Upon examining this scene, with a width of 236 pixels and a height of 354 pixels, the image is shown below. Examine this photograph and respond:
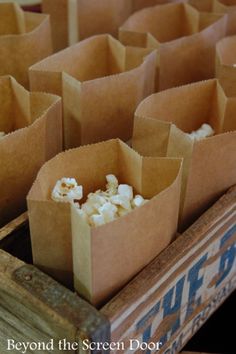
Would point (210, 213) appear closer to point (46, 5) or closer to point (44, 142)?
point (44, 142)

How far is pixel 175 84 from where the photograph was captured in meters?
1.26

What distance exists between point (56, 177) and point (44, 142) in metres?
0.11

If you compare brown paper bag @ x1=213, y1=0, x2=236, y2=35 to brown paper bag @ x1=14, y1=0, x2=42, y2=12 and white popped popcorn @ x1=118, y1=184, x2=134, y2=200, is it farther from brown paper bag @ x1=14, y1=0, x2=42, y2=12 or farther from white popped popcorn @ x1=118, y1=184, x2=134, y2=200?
white popped popcorn @ x1=118, y1=184, x2=134, y2=200

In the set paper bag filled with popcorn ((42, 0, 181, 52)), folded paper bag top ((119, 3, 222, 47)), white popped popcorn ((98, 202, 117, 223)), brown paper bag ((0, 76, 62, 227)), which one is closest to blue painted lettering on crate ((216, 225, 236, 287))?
white popped popcorn ((98, 202, 117, 223))

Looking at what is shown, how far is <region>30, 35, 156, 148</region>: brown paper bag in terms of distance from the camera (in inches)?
39.0

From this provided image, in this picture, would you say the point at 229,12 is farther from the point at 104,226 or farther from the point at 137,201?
the point at 104,226

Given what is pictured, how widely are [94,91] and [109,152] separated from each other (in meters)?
0.17

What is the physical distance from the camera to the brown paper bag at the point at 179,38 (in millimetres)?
1201

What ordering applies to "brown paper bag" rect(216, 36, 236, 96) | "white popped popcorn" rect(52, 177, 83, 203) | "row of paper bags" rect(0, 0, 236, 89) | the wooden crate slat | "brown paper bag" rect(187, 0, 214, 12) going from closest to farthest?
the wooden crate slat, "white popped popcorn" rect(52, 177, 83, 203), "brown paper bag" rect(216, 36, 236, 96), "row of paper bags" rect(0, 0, 236, 89), "brown paper bag" rect(187, 0, 214, 12)

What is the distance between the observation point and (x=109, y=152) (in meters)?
0.87

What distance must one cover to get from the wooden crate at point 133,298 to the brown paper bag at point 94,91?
0.84ft

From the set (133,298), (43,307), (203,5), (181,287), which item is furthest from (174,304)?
(203,5)

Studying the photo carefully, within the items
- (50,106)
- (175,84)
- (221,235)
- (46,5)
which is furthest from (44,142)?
(46,5)

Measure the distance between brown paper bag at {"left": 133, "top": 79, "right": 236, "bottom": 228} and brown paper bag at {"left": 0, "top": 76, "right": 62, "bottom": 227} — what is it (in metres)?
0.15
